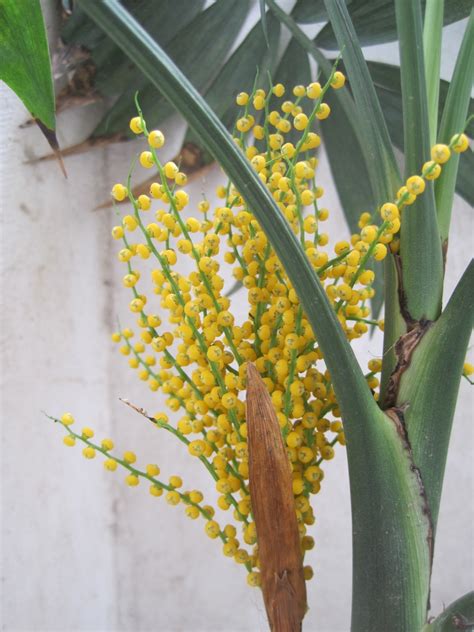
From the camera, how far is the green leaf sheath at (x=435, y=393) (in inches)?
19.0

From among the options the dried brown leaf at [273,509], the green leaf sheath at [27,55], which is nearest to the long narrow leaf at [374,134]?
the dried brown leaf at [273,509]

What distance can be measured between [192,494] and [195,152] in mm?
608

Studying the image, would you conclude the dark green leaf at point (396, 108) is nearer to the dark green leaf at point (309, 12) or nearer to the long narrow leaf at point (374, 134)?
the dark green leaf at point (309, 12)

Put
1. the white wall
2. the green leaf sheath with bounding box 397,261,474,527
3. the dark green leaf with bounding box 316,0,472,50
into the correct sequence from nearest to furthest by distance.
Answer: the green leaf sheath with bounding box 397,261,474,527
the dark green leaf with bounding box 316,0,472,50
the white wall

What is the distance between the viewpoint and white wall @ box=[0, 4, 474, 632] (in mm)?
975

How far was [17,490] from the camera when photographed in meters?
0.97

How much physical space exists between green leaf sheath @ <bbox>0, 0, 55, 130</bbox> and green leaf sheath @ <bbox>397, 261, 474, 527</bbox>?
0.28 m

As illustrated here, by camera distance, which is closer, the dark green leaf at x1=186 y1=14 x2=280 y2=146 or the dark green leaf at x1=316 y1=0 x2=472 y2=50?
the dark green leaf at x1=316 y1=0 x2=472 y2=50

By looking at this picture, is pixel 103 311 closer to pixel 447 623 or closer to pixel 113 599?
pixel 113 599

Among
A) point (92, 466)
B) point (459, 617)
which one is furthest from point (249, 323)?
point (92, 466)

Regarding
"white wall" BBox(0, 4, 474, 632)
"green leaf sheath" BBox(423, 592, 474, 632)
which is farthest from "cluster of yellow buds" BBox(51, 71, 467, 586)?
"white wall" BBox(0, 4, 474, 632)

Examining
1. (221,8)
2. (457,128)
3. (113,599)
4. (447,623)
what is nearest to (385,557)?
(447,623)

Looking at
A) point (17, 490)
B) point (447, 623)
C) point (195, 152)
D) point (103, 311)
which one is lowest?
point (447, 623)

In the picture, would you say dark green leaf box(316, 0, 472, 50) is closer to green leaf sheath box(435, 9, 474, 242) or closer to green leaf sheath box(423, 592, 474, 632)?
green leaf sheath box(435, 9, 474, 242)
